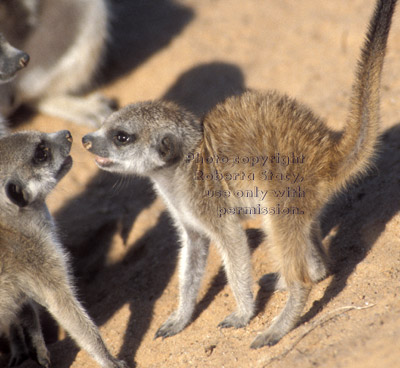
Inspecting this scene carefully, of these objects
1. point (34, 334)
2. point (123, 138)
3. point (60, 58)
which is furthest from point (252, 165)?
point (60, 58)

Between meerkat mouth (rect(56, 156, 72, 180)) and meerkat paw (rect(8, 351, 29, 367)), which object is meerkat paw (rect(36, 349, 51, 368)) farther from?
meerkat mouth (rect(56, 156, 72, 180))

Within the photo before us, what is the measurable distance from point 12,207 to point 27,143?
0.41 m

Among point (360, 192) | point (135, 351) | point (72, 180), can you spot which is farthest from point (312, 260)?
point (72, 180)

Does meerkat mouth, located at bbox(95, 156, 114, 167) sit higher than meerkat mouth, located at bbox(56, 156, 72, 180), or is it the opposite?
meerkat mouth, located at bbox(95, 156, 114, 167)

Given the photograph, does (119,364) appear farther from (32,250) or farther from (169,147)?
(169,147)

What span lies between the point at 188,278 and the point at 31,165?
1205mm

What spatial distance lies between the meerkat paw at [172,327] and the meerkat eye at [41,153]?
1.29 metres

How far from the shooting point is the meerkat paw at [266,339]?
3.15 m

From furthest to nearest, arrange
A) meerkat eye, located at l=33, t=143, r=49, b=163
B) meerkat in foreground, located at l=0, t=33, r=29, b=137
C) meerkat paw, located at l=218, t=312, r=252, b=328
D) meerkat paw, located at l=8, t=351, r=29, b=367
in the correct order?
meerkat in foreground, located at l=0, t=33, r=29, b=137, meerkat paw, located at l=8, t=351, r=29, b=367, meerkat eye, located at l=33, t=143, r=49, b=163, meerkat paw, located at l=218, t=312, r=252, b=328

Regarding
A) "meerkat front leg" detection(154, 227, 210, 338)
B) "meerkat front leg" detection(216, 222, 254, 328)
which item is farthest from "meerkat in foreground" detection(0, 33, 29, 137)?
"meerkat front leg" detection(216, 222, 254, 328)

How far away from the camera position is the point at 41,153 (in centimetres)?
359

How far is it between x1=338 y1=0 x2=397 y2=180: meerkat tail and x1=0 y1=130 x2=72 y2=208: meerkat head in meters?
1.71

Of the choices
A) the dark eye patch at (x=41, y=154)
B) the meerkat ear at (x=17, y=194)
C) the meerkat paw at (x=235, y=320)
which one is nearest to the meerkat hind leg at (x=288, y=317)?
the meerkat paw at (x=235, y=320)

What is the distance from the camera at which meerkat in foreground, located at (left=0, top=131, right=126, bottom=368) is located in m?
3.35
